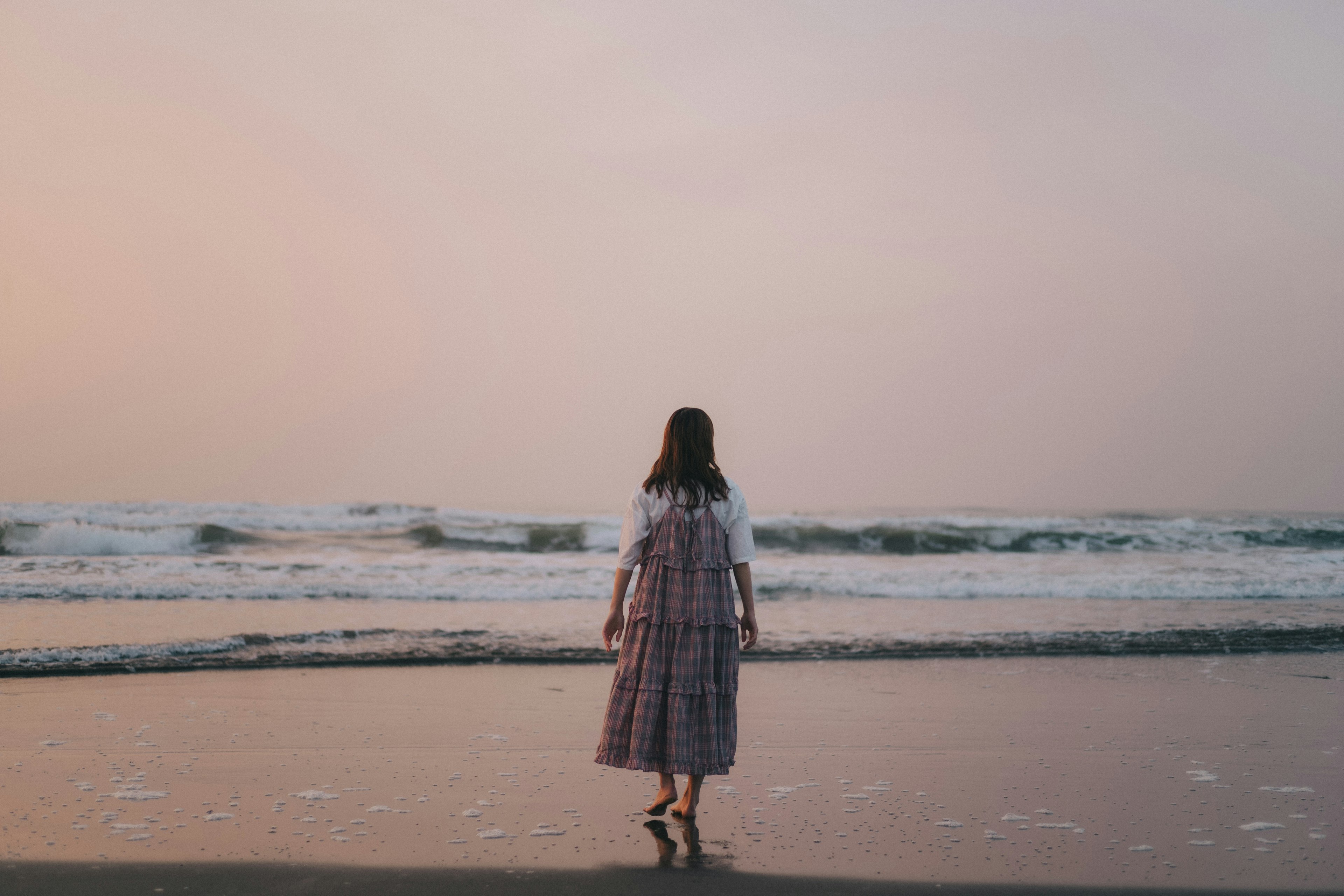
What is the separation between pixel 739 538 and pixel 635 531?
43cm

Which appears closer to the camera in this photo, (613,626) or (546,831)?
(546,831)

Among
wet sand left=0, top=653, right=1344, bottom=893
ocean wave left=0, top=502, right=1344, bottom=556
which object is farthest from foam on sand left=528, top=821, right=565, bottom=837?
ocean wave left=0, top=502, right=1344, bottom=556

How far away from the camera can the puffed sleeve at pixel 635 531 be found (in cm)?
373

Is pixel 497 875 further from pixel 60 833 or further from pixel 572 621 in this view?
pixel 572 621

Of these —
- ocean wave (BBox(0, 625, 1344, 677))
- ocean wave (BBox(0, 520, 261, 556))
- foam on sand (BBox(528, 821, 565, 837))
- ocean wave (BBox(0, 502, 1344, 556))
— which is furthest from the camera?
ocean wave (BBox(0, 502, 1344, 556))

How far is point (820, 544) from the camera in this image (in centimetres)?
2123

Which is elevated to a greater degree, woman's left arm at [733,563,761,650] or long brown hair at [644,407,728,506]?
long brown hair at [644,407,728,506]

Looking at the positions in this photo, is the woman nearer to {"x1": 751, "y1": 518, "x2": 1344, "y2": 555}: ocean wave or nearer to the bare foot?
the bare foot

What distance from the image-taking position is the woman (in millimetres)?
3668

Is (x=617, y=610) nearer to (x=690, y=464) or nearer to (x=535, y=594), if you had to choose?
(x=690, y=464)

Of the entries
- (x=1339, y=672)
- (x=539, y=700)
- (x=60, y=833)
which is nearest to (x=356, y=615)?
→ (x=539, y=700)

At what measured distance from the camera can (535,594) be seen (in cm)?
1103

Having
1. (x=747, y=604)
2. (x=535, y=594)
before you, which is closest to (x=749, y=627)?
(x=747, y=604)

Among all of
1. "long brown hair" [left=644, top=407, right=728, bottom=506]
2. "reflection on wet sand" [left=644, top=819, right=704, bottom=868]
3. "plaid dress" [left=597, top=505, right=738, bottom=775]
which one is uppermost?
"long brown hair" [left=644, top=407, right=728, bottom=506]
